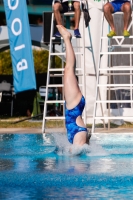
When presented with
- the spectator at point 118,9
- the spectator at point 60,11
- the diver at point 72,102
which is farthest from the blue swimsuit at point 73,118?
the spectator at point 60,11

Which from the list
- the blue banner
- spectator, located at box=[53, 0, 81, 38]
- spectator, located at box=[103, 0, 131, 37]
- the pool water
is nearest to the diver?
the pool water

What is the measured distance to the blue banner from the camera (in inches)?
504

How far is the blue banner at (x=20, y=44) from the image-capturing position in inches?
504

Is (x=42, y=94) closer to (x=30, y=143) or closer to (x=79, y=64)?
(x=79, y=64)

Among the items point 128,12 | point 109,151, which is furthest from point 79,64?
point 109,151

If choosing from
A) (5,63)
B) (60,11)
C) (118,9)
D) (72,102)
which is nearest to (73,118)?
(72,102)

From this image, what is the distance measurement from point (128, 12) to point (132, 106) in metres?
3.26

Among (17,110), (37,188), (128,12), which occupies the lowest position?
(17,110)

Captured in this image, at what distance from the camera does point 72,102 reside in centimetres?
741

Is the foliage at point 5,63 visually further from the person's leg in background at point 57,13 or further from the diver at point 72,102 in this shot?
the diver at point 72,102

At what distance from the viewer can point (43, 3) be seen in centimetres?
1923

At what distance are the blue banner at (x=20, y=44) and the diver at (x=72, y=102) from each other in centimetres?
547

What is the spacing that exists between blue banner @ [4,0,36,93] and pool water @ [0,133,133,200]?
401 cm

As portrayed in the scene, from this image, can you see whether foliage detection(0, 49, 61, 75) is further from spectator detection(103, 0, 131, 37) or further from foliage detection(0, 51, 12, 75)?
spectator detection(103, 0, 131, 37)
